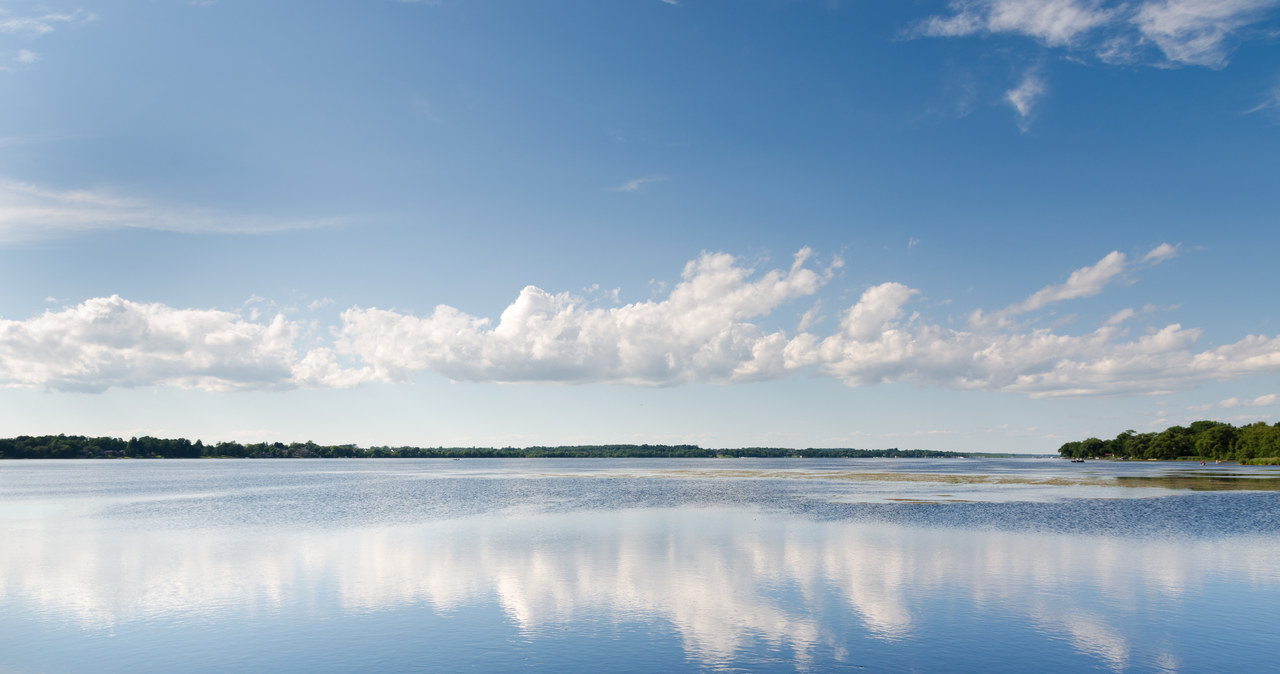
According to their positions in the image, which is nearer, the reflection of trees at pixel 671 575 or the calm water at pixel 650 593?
the calm water at pixel 650 593

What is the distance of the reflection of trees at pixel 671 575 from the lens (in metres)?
24.9

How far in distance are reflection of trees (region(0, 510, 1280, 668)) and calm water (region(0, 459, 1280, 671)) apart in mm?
168

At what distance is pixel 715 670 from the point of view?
19188 mm

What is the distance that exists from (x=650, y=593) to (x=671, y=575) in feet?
13.0

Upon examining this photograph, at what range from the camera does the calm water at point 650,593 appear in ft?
68.5

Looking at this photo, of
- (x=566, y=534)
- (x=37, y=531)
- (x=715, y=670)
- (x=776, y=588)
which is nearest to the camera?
(x=715, y=670)

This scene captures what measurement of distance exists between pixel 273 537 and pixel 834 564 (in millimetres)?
34915

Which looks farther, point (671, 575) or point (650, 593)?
point (671, 575)

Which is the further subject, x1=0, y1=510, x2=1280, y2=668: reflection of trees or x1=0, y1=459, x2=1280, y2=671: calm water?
x1=0, y1=510, x2=1280, y2=668: reflection of trees

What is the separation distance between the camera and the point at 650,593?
2847cm

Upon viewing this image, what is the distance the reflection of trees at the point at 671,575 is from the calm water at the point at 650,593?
0.55 ft

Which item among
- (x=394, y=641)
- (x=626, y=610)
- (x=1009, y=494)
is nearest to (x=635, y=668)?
(x=626, y=610)

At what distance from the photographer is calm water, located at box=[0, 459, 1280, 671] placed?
20.9 m

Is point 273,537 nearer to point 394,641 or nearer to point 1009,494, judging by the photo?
point 394,641
